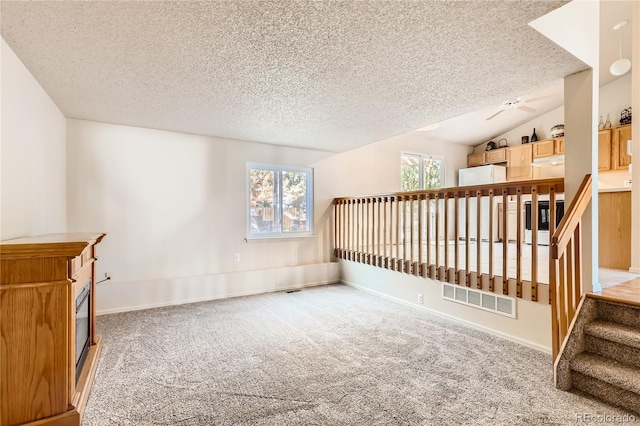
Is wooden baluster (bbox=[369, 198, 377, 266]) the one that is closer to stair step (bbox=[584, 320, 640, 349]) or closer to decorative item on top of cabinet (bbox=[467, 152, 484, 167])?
stair step (bbox=[584, 320, 640, 349])

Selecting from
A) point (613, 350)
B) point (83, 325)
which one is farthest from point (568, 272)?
point (83, 325)

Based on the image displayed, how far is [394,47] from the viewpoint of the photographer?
2.10m

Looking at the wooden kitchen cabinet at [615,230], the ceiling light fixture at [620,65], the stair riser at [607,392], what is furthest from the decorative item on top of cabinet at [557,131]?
the stair riser at [607,392]

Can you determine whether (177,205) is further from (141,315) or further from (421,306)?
(421,306)

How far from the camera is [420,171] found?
696cm

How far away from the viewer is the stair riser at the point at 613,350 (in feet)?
6.58

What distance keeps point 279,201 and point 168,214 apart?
164 cm

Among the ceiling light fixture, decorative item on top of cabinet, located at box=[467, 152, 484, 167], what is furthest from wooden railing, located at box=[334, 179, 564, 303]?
decorative item on top of cabinet, located at box=[467, 152, 484, 167]

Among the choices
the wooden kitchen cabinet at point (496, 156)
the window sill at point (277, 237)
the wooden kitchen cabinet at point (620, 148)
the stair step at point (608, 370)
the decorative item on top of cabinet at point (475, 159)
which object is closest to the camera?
the stair step at point (608, 370)

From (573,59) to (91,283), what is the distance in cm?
410

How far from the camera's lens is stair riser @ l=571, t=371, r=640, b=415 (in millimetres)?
1828

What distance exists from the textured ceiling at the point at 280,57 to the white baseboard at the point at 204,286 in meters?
2.07

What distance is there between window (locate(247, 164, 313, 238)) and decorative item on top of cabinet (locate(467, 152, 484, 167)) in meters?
4.75

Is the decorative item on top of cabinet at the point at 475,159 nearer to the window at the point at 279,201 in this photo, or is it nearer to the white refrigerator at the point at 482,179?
the white refrigerator at the point at 482,179
